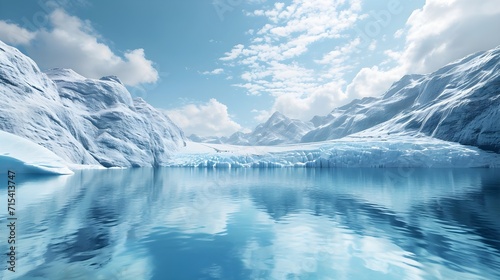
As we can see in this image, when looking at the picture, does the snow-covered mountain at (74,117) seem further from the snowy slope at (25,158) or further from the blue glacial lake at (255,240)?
the blue glacial lake at (255,240)

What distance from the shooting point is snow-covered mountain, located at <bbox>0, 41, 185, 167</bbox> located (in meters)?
56.4

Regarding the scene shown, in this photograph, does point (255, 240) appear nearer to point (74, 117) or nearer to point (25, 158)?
point (25, 158)

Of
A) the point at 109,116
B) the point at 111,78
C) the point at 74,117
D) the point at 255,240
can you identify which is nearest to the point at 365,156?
the point at 255,240

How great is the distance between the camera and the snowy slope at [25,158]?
3809cm

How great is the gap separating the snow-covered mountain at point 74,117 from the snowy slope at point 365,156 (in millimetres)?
20374

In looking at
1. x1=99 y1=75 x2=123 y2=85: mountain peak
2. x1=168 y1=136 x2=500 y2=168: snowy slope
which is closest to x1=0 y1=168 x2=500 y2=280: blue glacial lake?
x1=168 y1=136 x2=500 y2=168: snowy slope

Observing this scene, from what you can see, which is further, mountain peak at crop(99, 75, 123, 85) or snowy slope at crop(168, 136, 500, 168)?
mountain peak at crop(99, 75, 123, 85)

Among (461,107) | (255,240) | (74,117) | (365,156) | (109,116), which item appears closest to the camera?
(255,240)

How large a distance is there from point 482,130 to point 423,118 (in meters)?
33.8

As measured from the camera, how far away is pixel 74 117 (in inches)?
2879

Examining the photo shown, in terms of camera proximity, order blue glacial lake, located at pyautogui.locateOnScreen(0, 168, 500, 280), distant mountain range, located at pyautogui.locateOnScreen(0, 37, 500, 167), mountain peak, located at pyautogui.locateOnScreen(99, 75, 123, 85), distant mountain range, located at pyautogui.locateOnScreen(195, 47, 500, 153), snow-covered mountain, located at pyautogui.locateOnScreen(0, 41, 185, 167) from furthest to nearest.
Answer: mountain peak, located at pyautogui.locateOnScreen(99, 75, 123, 85) < distant mountain range, located at pyautogui.locateOnScreen(195, 47, 500, 153) < distant mountain range, located at pyautogui.locateOnScreen(0, 37, 500, 167) < snow-covered mountain, located at pyautogui.locateOnScreen(0, 41, 185, 167) < blue glacial lake, located at pyautogui.locateOnScreen(0, 168, 500, 280)

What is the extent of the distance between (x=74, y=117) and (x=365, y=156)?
86398 millimetres

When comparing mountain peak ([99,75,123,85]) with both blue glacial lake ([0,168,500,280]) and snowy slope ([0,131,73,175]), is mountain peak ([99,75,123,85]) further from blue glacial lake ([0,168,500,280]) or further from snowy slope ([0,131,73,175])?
blue glacial lake ([0,168,500,280])

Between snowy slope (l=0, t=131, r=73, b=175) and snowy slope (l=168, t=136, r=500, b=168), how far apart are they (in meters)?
45.6
